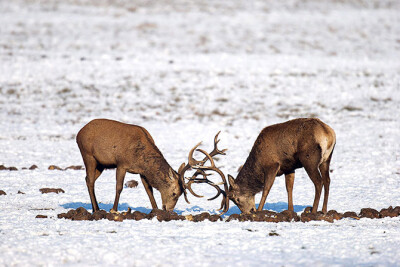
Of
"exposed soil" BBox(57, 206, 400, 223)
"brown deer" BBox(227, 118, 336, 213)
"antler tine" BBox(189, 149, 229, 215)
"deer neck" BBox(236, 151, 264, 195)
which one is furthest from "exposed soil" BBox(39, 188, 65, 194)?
"deer neck" BBox(236, 151, 264, 195)

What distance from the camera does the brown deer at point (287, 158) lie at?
10883mm

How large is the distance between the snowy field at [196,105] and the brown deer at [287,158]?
916 mm

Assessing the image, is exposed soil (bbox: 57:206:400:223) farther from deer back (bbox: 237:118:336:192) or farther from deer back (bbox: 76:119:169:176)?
deer back (bbox: 76:119:169:176)

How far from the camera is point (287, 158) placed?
11.4 metres

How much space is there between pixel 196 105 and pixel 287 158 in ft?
55.2

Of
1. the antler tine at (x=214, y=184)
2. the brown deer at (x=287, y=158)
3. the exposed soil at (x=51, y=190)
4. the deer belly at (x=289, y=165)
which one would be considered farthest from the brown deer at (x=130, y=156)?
the exposed soil at (x=51, y=190)

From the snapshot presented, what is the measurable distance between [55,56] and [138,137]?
25.0m

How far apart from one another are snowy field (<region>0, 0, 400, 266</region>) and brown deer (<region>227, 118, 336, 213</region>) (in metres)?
0.92

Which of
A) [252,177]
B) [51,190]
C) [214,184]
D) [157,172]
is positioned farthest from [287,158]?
[51,190]

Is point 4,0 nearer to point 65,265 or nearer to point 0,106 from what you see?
point 0,106

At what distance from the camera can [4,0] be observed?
49.8 meters

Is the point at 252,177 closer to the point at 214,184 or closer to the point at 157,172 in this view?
the point at 214,184

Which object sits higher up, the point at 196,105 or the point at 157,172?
the point at 196,105

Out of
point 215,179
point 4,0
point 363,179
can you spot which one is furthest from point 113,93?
point 4,0
